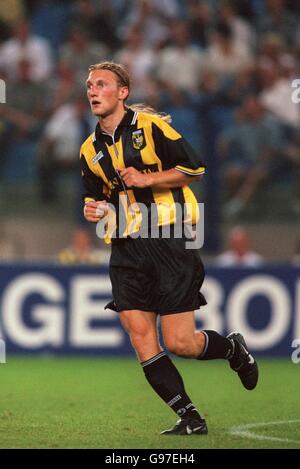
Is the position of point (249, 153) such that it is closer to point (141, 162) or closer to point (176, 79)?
point (176, 79)

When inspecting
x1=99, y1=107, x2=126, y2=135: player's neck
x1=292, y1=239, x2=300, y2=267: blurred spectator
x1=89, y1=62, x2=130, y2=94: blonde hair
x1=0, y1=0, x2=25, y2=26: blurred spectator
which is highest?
x1=0, y1=0, x2=25, y2=26: blurred spectator

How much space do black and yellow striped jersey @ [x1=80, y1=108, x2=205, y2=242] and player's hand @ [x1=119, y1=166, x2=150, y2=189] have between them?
0.20 m

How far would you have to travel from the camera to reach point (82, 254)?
11586 millimetres

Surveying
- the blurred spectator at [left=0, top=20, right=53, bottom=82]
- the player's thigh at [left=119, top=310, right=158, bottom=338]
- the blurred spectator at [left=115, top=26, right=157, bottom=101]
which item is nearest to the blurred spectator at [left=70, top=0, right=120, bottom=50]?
the blurred spectator at [left=115, top=26, right=157, bottom=101]

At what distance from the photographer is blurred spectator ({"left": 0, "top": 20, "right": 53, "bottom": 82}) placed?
13227mm

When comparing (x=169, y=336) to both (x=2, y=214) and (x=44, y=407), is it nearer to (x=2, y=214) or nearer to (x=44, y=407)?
(x=44, y=407)

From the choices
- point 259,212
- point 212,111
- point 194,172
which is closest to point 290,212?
point 259,212

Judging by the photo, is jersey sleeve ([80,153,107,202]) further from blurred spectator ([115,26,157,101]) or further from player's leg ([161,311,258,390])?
blurred spectator ([115,26,157,101])

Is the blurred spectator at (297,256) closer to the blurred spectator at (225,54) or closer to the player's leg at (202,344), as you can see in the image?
the blurred spectator at (225,54)

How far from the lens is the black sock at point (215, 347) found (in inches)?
246

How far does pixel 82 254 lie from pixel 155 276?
5576 mm

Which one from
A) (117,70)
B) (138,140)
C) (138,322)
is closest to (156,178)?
(138,140)

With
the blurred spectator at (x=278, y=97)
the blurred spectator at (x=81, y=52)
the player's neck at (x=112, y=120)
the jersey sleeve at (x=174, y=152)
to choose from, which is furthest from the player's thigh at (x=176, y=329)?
the blurred spectator at (x=81, y=52)

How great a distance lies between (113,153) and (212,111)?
6230mm
